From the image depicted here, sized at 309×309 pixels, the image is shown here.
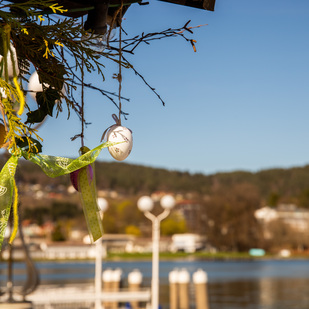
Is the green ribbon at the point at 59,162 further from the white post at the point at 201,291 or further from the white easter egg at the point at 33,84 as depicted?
the white post at the point at 201,291

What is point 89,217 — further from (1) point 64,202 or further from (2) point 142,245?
(1) point 64,202

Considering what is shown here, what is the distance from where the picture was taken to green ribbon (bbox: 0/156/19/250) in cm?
196

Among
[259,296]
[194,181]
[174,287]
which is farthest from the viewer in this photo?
[194,181]

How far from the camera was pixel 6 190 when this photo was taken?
1991 mm

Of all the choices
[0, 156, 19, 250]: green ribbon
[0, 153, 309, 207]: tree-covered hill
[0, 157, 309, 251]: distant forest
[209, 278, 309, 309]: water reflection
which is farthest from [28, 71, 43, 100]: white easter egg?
[0, 153, 309, 207]: tree-covered hill

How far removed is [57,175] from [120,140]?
1.23ft

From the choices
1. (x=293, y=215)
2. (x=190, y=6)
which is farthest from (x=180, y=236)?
(x=190, y=6)

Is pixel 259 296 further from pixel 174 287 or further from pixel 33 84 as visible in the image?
pixel 33 84

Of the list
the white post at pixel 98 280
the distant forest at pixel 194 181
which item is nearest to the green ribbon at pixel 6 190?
the white post at pixel 98 280

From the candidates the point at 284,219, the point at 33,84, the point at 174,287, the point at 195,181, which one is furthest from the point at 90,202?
the point at 195,181

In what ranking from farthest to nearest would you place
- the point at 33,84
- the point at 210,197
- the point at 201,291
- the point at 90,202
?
the point at 210,197
the point at 201,291
the point at 33,84
the point at 90,202

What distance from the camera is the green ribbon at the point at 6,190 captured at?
6.43ft

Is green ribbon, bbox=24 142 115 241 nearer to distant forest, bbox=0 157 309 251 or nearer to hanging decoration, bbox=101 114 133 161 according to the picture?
hanging decoration, bbox=101 114 133 161

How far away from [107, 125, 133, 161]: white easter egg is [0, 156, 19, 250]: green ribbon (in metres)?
0.43
